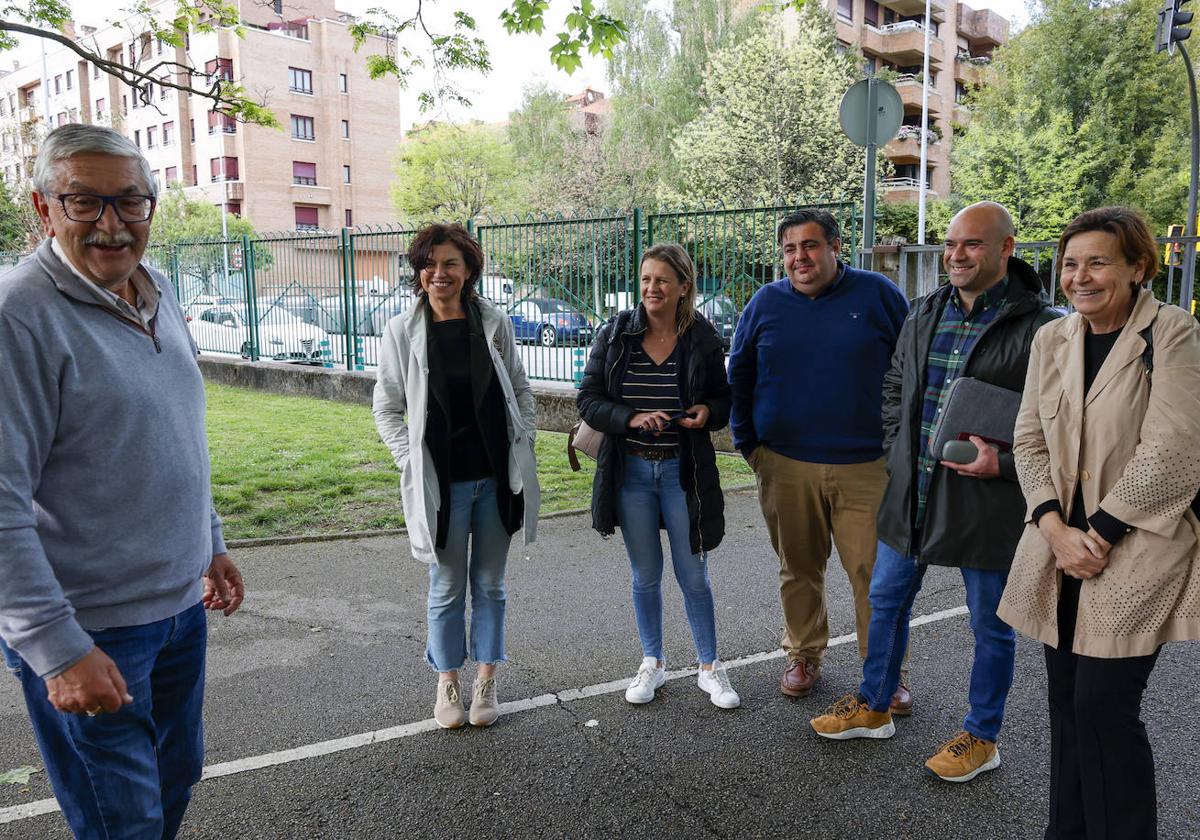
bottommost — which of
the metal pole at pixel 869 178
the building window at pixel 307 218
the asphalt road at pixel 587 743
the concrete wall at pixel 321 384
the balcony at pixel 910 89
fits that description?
the asphalt road at pixel 587 743

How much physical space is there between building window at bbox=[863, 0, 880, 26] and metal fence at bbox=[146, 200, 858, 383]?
37.4 metres

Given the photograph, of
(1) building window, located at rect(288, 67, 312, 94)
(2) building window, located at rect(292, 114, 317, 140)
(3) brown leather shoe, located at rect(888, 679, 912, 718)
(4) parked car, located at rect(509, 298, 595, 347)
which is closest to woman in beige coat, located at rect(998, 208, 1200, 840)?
(3) brown leather shoe, located at rect(888, 679, 912, 718)

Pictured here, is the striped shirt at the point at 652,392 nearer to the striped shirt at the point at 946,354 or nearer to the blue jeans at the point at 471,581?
the blue jeans at the point at 471,581

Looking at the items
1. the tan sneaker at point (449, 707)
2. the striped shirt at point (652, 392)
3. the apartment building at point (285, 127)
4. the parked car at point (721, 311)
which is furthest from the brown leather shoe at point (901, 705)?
the apartment building at point (285, 127)

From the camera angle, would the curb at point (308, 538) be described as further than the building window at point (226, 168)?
No

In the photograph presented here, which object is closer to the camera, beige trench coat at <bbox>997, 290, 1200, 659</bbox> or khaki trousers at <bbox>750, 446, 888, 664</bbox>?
beige trench coat at <bbox>997, 290, 1200, 659</bbox>

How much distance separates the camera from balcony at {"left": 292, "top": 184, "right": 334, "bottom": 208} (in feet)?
171

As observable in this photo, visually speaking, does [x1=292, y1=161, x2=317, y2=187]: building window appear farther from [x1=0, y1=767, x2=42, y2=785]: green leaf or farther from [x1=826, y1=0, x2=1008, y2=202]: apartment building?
[x1=0, y1=767, x2=42, y2=785]: green leaf

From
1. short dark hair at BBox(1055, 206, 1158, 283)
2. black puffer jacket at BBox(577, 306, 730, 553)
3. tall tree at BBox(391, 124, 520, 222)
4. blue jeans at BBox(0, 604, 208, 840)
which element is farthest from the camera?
tall tree at BBox(391, 124, 520, 222)

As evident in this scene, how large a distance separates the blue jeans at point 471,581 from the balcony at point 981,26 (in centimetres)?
5197

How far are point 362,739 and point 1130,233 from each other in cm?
325

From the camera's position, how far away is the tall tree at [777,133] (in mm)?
27375

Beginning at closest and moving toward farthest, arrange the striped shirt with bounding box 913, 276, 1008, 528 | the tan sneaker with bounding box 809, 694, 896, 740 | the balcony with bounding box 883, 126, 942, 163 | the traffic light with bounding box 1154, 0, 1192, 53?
the striped shirt with bounding box 913, 276, 1008, 528 → the tan sneaker with bounding box 809, 694, 896, 740 → the traffic light with bounding box 1154, 0, 1192, 53 → the balcony with bounding box 883, 126, 942, 163

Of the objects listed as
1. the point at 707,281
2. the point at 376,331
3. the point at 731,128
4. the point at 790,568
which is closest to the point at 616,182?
the point at 731,128
